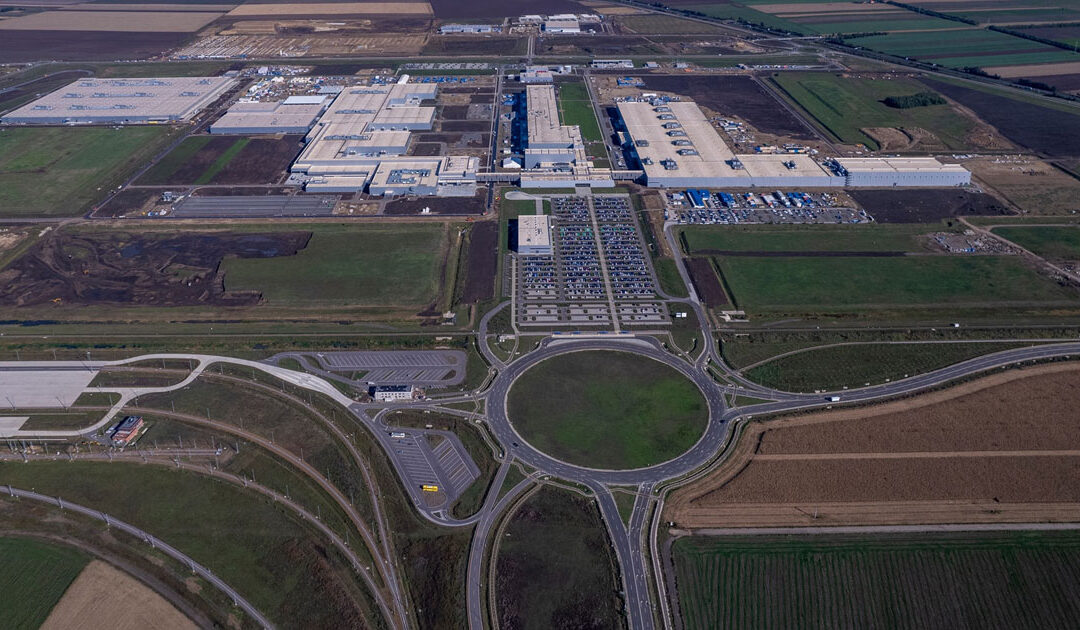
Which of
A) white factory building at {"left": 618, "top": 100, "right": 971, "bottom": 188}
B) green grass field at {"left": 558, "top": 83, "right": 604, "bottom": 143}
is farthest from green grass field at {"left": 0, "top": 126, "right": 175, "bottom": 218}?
white factory building at {"left": 618, "top": 100, "right": 971, "bottom": 188}

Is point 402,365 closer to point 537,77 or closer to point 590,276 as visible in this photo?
point 590,276

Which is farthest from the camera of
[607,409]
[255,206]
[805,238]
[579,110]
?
[579,110]

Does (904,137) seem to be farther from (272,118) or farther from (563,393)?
(272,118)

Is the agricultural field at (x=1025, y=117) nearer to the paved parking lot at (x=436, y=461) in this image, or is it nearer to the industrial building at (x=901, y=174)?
the industrial building at (x=901, y=174)

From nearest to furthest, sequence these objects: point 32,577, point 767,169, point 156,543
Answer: point 32,577 → point 156,543 → point 767,169

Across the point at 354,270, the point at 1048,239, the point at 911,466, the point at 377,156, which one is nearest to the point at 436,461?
the point at 354,270

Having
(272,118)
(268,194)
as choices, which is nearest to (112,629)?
(268,194)
